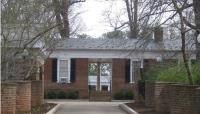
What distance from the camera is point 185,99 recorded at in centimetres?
2039

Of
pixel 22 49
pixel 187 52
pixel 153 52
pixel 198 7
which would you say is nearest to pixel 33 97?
pixel 22 49

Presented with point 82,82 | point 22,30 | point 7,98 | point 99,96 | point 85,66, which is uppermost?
point 22,30

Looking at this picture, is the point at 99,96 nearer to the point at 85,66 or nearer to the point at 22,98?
the point at 85,66

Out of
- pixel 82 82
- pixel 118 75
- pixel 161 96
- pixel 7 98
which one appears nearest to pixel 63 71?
pixel 82 82

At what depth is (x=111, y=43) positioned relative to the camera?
4434 centimetres

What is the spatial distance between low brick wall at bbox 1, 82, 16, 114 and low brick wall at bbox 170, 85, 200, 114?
5.87 metres

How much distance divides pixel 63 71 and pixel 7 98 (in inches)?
913

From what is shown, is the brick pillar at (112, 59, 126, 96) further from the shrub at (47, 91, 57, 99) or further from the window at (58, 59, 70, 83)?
the shrub at (47, 91, 57, 99)

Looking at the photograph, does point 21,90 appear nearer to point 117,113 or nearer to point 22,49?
point 22,49

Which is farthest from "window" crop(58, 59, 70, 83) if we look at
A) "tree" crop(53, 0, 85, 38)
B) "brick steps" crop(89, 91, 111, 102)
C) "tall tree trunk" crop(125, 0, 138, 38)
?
"tall tree trunk" crop(125, 0, 138, 38)

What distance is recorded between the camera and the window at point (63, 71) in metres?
43.4

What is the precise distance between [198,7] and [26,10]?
20.3 ft

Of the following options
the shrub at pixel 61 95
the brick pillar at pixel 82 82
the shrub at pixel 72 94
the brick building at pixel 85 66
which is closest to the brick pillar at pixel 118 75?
the brick building at pixel 85 66

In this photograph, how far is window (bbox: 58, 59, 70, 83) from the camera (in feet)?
142
